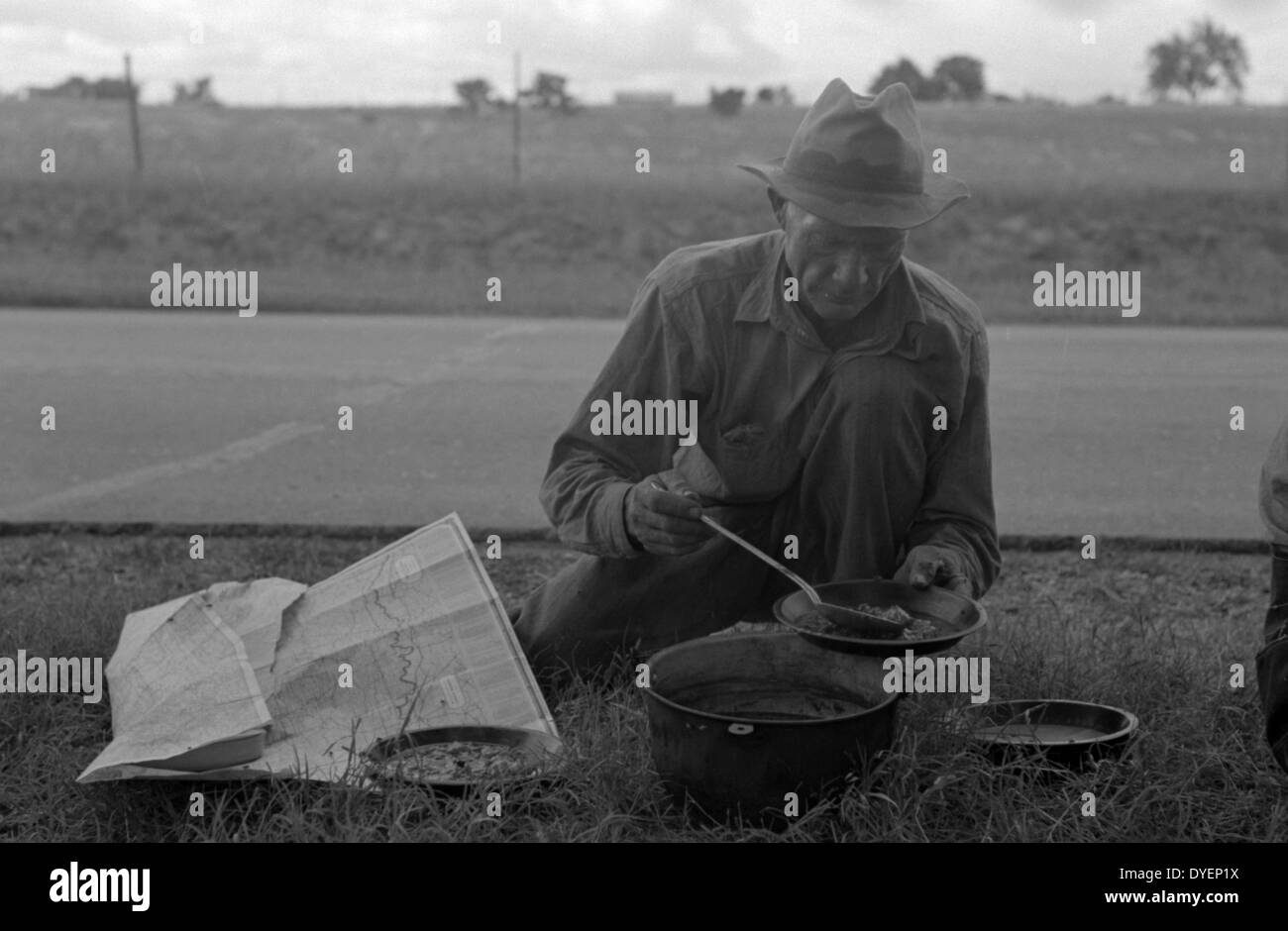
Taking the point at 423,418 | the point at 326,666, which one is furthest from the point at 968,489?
the point at 423,418

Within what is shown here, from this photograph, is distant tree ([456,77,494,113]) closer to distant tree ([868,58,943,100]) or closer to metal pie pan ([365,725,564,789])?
distant tree ([868,58,943,100])

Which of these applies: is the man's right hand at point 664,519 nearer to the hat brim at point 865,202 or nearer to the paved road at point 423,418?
the hat brim at point 865,202

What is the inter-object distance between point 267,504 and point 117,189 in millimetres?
13104

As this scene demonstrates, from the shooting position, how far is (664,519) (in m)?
3.17

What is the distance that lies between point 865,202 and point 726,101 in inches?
843

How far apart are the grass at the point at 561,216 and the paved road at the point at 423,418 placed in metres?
1.54

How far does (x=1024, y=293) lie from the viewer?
13.4 metres

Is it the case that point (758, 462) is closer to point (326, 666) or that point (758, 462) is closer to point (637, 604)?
point (637, 604)

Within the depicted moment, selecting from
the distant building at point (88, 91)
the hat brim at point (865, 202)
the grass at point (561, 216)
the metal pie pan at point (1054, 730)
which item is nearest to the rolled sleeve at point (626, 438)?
the hat brim at point (865, 202)

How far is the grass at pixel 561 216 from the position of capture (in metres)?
13.7

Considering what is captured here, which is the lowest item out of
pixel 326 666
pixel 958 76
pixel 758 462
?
pixel 326 666

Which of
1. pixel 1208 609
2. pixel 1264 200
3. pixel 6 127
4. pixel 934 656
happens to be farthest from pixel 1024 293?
pixel 6 127

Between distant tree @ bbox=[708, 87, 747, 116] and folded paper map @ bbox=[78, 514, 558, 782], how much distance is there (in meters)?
20.7
